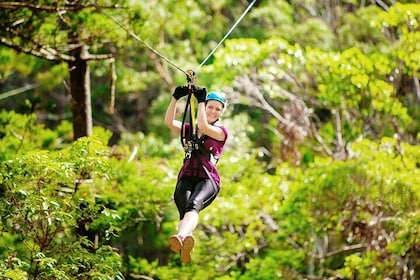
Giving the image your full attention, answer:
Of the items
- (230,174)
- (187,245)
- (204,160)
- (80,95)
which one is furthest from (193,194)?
(230,174)

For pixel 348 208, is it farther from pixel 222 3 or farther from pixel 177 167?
pixel 222 3

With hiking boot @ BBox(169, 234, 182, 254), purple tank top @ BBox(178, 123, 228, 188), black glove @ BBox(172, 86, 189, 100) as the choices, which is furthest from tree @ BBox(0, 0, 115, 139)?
hiking boot @ BBox(169, 234, 182, 254)

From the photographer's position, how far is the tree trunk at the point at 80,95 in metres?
6.58

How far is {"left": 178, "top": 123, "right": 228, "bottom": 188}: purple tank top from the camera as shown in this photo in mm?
4188

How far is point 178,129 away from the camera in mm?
4430

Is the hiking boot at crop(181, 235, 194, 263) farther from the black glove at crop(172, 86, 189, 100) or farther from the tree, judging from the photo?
the tree

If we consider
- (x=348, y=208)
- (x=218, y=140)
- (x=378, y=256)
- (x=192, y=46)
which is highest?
(x=192, y=46)

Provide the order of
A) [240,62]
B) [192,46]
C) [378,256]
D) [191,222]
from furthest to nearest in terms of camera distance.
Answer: [192,46] → [240,62] → [378,256] → [191,222]

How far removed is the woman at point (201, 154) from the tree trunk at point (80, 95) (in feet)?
7.81

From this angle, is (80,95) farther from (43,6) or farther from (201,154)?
(201,154)

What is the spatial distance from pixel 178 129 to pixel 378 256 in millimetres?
3365

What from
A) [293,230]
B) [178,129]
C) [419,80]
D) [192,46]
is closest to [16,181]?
[178,129]

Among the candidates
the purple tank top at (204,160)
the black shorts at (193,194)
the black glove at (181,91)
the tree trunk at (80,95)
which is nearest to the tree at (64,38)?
the tree trunk at (80,95)

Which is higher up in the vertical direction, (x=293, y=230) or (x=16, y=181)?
(x=16, y=181)
